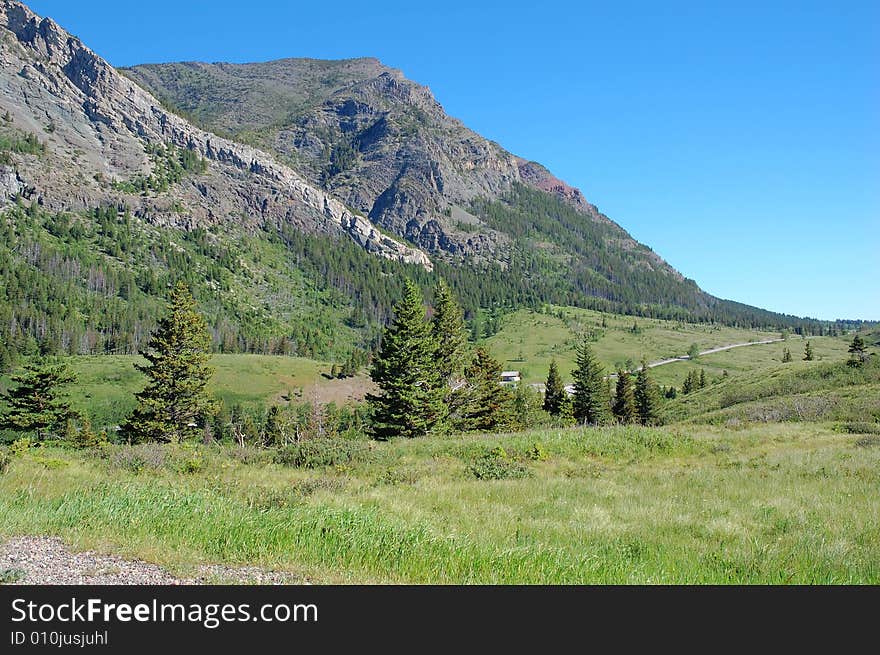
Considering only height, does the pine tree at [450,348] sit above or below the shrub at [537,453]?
above

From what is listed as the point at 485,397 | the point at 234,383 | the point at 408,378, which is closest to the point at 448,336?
the point at 408,378

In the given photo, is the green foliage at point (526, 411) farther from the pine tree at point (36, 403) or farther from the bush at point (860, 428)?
the pine tree at point (36, 403)

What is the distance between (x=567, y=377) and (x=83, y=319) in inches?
6141

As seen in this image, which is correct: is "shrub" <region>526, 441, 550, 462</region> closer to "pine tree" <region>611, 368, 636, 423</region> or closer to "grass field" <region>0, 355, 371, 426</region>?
"pine tree" <region>611, 368, 636, 423</region>

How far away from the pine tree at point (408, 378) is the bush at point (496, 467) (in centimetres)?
1909

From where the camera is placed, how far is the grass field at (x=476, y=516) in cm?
671

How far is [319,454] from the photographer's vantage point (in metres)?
19.9

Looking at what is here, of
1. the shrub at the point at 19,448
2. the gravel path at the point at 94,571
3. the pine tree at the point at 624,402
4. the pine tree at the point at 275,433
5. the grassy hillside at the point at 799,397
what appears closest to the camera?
the gravel path at the point at 94,571

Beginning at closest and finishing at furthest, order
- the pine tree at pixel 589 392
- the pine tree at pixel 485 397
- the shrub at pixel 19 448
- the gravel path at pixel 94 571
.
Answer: the gravel path at pixel 94 571 → the shrub at pixel 19 448 → the pine tree at pixel 485 397 → the pine tree at pixel 589 392

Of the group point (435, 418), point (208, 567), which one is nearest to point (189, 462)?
point (208, 567)

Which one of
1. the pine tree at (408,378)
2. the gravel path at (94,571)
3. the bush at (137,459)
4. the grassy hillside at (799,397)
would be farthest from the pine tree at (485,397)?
the gravel path at (94,571)

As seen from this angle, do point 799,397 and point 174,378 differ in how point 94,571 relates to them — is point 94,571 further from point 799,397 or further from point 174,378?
point 799,397

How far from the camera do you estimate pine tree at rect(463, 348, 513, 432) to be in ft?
150
